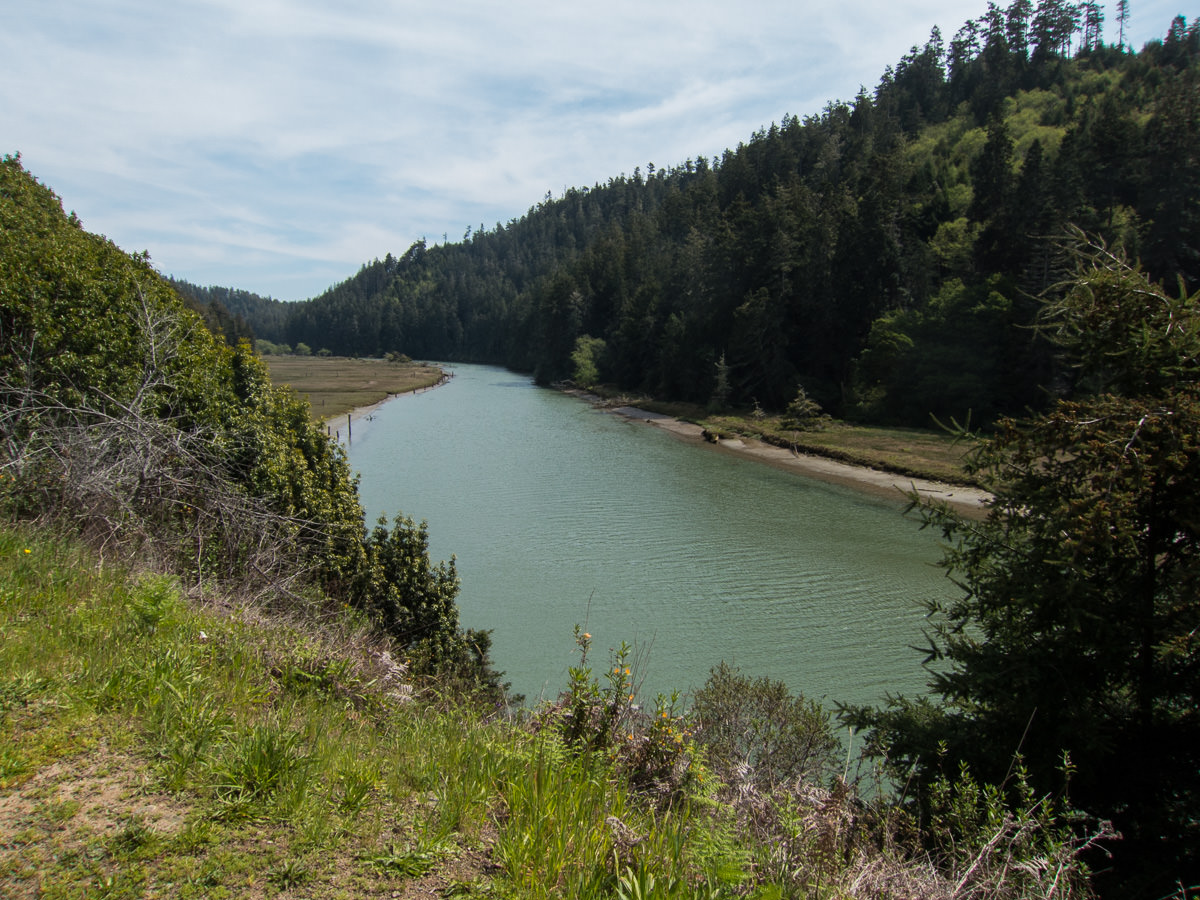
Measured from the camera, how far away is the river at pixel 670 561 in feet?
50.3

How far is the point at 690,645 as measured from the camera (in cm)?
1595

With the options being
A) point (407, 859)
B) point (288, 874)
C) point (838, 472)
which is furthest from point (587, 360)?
point (288, 874)

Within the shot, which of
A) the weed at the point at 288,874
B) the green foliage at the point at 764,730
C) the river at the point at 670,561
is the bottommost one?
the river at the point at 670,561

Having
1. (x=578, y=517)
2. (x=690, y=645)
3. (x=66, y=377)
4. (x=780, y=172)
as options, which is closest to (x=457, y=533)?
(x=578, y=517)

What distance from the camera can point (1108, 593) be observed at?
24.0ft

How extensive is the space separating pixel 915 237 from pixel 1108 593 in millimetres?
51695

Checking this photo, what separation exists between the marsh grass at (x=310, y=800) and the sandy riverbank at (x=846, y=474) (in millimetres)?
21612

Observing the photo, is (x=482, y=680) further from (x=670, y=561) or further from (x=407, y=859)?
(x=670, y=561)

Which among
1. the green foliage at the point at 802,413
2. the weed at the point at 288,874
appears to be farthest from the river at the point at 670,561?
the weed at the point at 288,874

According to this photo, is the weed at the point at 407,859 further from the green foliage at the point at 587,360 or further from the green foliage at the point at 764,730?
the green foliage at the point at 587,360

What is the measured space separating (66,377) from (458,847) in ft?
36.9

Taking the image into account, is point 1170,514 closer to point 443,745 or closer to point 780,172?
point 443,745

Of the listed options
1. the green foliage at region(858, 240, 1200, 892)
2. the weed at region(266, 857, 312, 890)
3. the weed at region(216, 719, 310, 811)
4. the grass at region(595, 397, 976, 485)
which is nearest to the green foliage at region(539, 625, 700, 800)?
the weed at region(216, 719, 310, 811)

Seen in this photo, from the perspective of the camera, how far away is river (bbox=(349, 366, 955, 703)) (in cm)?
1533
